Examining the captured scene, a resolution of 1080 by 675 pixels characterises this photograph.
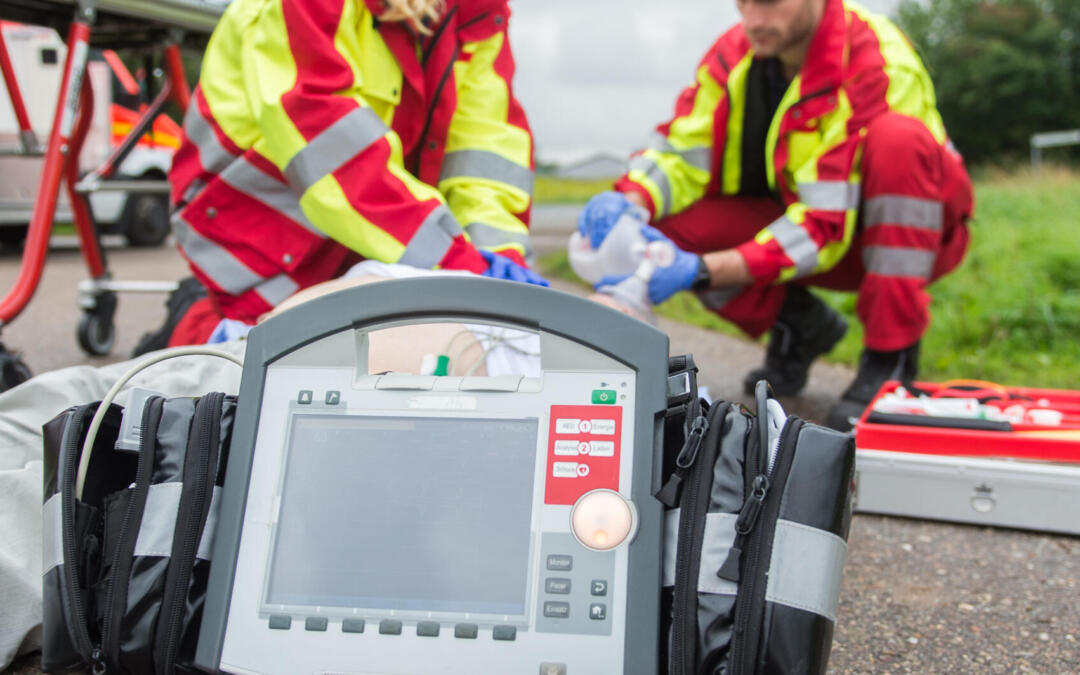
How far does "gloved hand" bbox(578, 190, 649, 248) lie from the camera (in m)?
2.41

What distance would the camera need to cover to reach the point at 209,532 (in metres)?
0.99

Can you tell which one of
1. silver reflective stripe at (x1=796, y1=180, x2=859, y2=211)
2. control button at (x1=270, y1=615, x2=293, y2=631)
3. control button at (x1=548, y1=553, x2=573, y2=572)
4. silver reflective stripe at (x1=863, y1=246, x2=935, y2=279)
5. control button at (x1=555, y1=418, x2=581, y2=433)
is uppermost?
silver reflective stripe at (x1=796, y1=180, x2=859, y2=211)

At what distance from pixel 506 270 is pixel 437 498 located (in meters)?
0.91

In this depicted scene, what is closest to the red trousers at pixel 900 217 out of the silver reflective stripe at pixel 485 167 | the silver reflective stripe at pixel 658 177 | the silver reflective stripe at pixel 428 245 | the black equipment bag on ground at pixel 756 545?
the silver reflective stripe at pixel 658 177

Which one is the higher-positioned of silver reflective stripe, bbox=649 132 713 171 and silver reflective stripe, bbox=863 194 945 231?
silver reflective stripe, bbox=649 132 713 171

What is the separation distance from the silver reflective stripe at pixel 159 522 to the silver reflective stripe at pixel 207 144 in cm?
115

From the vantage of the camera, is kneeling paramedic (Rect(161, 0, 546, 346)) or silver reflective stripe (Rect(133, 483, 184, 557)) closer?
silver reflective stripe (Rect(133, 483, 184, 557))

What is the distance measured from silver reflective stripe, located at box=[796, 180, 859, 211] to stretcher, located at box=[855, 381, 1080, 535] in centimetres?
65

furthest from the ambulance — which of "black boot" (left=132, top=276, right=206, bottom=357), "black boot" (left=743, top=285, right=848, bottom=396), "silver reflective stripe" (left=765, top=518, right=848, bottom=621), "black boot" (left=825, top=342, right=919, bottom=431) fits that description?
"silver reflective stripe" (left=765, top=518, right=848, bottom=621)

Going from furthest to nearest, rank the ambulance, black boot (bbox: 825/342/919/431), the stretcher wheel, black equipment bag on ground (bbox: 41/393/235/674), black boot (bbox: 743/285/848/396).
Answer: the ambulance
black boot (bbox: 743/285/848/396)
black boot (bbox: 825/342/919/431)
the stretcher wheel
black equipment bag on ground (bbox: 41/393/235/674)

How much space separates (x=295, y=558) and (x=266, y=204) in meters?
1.20

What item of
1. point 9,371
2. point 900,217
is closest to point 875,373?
point 900,217

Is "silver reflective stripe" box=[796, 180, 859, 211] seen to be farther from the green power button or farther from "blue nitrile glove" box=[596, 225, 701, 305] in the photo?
the green power button

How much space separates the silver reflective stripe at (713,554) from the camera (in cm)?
89
